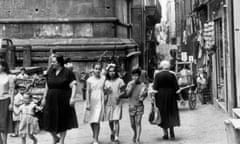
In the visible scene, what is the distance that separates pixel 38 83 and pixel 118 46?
6531mm

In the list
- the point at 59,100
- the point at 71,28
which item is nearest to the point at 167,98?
the point at 59,100

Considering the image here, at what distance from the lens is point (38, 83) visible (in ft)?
45.3

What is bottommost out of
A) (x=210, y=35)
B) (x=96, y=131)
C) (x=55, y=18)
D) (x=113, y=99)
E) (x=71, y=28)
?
(x=96, y=131)

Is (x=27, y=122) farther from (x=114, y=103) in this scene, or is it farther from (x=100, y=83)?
(x=114, y=103)

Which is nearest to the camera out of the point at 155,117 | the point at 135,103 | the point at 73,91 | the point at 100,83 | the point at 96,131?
the point at 73,91

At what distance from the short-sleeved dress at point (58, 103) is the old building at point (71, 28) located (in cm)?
1094

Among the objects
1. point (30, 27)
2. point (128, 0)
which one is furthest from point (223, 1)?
point (128, 0)

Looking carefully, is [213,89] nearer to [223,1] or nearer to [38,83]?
[223,1]

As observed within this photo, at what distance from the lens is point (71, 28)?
20000 mm

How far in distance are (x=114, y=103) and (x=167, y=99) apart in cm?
124

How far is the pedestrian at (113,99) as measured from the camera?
9.31 metres

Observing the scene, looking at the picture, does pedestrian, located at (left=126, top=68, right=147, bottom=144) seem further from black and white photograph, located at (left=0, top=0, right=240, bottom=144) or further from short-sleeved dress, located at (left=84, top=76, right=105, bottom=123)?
short-sleeved dress, located at (left=84, top=76, right=105, bottom=123)

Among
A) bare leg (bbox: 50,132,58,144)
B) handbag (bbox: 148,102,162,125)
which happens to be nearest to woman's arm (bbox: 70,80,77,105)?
bare leg (bbox: 50,132,58,144)

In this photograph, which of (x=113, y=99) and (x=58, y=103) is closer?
(x=58, y=103)
